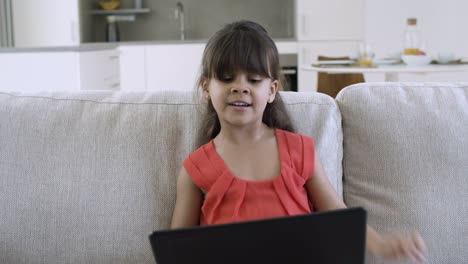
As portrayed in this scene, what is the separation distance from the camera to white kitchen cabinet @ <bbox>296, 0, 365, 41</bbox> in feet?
19.7

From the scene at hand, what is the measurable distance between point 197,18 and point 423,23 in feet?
6.95

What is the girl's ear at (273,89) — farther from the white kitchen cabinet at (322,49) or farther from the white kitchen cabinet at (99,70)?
the white kitchen cabinet at (322,49)

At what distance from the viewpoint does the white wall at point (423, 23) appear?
5.67 metres

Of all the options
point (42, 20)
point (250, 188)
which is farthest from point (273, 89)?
point (42, 20)

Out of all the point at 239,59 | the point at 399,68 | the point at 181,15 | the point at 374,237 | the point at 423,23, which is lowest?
the point at 374,237

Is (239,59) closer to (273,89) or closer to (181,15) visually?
(273,89)

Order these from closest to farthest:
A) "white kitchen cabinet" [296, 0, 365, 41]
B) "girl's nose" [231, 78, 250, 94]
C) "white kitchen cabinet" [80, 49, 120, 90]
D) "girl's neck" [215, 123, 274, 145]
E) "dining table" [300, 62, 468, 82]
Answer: "girl's nose" [231, 78, 250, 94] → "girl's neck" [215, 123, 274, 145] → "dining table" [300, 62, 468, 82] → "white kitchen cabinet" [80, 49, 120, 90] → "white kitchen cabinet" [296, 0, 365, 41]

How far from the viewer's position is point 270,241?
1105mm

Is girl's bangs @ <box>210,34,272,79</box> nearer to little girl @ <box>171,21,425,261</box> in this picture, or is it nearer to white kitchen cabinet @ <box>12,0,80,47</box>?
little girl @ <box>171,21,425,261</box>

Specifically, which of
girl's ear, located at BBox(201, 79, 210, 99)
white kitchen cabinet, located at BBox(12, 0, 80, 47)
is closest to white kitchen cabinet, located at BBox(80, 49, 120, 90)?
white kitchen cabinet, located at BBox(12, 0, 80, 47)

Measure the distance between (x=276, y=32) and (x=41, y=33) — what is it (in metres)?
2.12

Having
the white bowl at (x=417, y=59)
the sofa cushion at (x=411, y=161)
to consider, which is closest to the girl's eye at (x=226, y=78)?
the sofa cushion at (x=411, y=161)

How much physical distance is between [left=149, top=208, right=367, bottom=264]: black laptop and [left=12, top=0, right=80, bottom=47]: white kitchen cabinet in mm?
5432

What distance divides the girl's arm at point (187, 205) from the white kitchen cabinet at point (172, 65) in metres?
4.57
